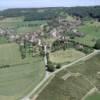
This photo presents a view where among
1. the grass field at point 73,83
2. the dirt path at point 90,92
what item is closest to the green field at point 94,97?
the dirt path at point 90,92

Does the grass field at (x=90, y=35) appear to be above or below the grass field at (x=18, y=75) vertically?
below

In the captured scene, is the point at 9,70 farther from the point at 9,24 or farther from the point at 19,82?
the point at 9,24

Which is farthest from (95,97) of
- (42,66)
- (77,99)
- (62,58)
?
(62,58)

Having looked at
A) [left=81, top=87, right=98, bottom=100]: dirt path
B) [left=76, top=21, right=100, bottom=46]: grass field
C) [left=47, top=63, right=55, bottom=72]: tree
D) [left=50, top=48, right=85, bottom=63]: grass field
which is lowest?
[left=76, top=21, right=100, bottom=46]: grass field

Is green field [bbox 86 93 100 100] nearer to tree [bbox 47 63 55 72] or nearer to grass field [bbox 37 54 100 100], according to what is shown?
grass field [bbox 37 54 100 100]

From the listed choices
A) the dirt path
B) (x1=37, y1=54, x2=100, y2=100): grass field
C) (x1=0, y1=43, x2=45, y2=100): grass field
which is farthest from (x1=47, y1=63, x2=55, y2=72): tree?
the dirt path

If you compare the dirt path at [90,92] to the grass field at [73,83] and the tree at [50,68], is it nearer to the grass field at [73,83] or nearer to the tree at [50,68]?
the grass field at [73,83]
